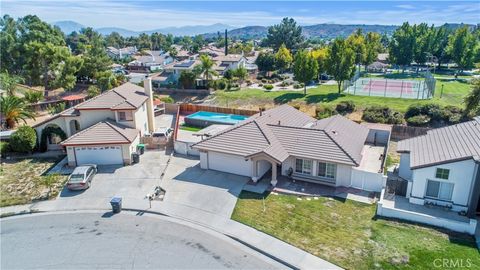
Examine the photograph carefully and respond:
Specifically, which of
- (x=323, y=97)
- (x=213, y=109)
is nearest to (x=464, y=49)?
(x=323, y=97)

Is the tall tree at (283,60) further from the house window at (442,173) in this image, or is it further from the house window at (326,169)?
the house window at (442,173)

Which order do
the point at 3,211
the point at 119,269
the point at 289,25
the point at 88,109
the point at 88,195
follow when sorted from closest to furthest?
the point at 119,269, the point at 3,211, the point at 88,195, the point at 88,109, the point at 289,25

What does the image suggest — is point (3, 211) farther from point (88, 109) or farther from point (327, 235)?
point (327, 235)

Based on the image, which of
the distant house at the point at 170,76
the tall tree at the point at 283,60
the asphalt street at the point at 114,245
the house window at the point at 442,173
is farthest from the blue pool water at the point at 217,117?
the tall tree at the point at 283,60

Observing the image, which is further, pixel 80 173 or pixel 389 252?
pixel 80 173

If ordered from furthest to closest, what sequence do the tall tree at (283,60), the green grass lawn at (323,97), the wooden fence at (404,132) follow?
the tall tree at (283,60) → the green grass lawn at (323,97) → the wooden fence at (404,132)

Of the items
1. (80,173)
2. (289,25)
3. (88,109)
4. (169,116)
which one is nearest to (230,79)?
(169,116)

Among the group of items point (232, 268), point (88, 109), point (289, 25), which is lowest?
point (232, 268)
